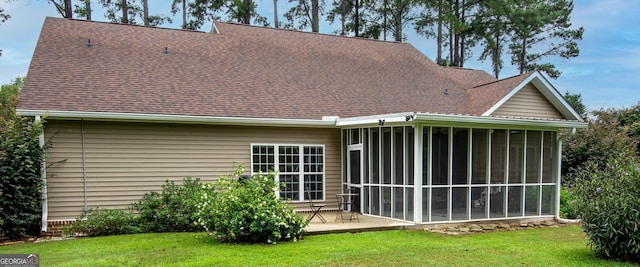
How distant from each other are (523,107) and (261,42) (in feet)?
26.6

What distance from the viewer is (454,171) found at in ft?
31.8

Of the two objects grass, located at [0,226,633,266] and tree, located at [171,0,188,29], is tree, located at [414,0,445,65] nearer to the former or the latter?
tree, located at [171,0,188,29]

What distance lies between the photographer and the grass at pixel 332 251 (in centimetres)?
627

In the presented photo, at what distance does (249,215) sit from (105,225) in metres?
3.13

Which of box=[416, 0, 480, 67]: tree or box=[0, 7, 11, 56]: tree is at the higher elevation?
box=[416, 0, 480, 67]: tree

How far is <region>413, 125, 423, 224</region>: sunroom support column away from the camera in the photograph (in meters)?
9.16

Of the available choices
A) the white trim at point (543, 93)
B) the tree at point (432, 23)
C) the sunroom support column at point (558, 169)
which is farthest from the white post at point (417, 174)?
the tree at point (432, 23)

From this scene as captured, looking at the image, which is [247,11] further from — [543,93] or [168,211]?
[168,211]

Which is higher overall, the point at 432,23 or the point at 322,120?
the point at 432,23

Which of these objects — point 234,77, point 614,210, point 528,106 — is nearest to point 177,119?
point 234,77

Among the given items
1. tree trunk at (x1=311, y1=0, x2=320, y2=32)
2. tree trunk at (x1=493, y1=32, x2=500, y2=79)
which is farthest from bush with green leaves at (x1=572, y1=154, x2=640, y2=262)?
tree trunk at (x1=493, y1=32, x2=500, y2=79)

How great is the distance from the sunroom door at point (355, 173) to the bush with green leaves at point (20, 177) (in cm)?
651

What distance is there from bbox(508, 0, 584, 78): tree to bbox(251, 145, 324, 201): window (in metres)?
17.9

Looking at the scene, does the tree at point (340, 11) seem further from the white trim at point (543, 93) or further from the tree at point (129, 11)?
the white trim at point (543, 93)
